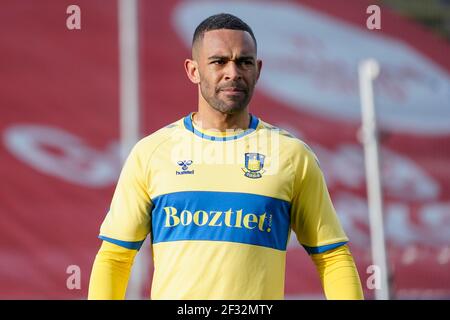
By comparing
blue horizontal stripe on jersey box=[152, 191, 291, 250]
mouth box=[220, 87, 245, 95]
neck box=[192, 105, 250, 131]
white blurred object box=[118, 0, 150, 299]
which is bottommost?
blue horizontal stripe on jersey box=[152, 191, 291, 250]

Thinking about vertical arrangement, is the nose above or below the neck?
above

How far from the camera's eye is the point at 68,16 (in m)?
12.6

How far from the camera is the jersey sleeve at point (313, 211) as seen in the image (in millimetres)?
3992

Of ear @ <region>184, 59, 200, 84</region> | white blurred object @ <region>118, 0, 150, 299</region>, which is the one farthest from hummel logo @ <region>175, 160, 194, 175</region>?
white blurred object @ <region>118, 0, 150, 299</region>

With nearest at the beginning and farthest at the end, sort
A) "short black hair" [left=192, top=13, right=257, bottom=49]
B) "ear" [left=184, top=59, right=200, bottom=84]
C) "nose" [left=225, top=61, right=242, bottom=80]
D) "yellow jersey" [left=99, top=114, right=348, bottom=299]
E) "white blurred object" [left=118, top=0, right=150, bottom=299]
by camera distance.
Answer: "yellow jersey" [left=99, top=114, right=348, bottom=299] < "nose" [left=225, top=61, right=242, bottom=80] < "short black hair" [left=192, top=13, right=257, bottom=49] < "ear" [left=184, top=59, right=200, bottom=84] < "white blurred object" [left=118, top=0, right=150, bottom=299]

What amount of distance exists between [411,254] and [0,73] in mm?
6255

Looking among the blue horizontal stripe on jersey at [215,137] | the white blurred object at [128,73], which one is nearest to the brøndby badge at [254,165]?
the blue horizontal stripe on jersey at [215,137]

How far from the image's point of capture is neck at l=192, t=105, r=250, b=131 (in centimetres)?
411

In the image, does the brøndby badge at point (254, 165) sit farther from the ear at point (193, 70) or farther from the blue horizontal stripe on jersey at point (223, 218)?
the ear at point (193, 70)

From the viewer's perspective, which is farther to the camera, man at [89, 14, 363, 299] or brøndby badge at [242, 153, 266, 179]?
brøndby badge at [242, 153, 266, 179]

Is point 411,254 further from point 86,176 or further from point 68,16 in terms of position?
point 68,16

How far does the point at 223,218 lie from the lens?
3.89 m

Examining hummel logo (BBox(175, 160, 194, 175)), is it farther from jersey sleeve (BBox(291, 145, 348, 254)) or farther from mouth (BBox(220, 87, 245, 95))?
jersey sleeve (BBox(291, 145, 348, 254))

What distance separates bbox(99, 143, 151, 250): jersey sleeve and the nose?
522 mm
